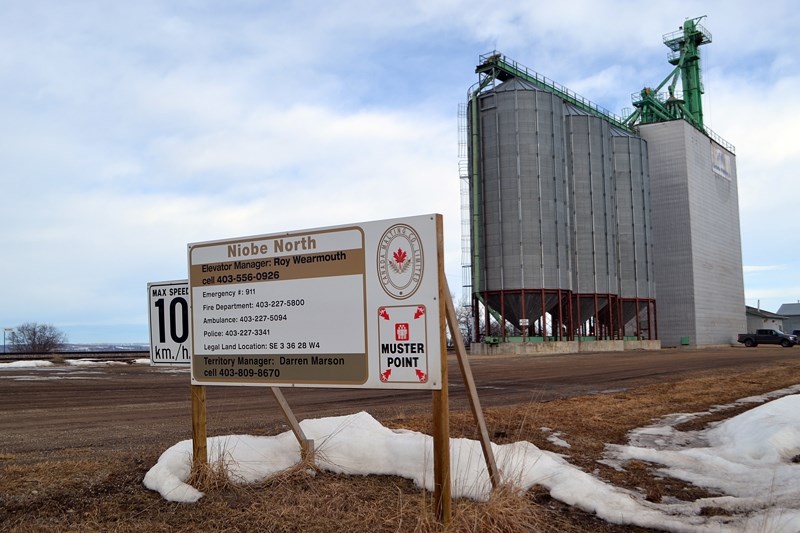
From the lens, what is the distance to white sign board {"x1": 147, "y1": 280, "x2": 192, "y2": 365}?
19.8 ft

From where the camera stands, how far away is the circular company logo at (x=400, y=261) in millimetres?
4555

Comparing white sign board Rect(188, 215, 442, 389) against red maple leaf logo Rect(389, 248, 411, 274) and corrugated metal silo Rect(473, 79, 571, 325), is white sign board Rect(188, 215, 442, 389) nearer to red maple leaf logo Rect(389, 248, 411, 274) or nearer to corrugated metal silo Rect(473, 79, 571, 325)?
red maple leaf logo Rect(389, 248, 411, 274)

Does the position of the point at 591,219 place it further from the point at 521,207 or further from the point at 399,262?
the point at 399,262

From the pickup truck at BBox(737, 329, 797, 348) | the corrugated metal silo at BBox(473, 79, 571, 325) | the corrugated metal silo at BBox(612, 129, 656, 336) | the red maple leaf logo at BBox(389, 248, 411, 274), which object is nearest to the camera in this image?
the red maple leaf logo at BBox(389, 248, 411, 274)

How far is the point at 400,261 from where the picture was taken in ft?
15.3

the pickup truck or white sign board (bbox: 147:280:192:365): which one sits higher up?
white sign board (bbox: 147:280:192:365)

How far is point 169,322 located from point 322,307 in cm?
186

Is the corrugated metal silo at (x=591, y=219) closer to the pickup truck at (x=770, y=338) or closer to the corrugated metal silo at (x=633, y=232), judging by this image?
the corrugated metal silo at (x=633, y=232)

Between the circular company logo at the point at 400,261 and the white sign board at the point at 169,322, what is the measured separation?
2234 millimetres

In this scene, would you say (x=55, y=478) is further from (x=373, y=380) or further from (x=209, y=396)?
(x=209, y=396)

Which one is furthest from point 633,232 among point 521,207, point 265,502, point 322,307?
point 265,502

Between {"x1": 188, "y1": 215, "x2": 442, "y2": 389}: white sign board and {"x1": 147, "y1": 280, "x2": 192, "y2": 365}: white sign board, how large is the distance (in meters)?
0.20

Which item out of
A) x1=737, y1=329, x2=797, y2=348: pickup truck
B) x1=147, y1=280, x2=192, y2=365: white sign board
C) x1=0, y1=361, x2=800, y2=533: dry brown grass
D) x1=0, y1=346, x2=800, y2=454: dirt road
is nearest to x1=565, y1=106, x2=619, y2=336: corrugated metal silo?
x1=737, y1=329, x2=797, y2=348: pickup truck

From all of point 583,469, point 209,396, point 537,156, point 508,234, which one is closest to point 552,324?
point 508,234
